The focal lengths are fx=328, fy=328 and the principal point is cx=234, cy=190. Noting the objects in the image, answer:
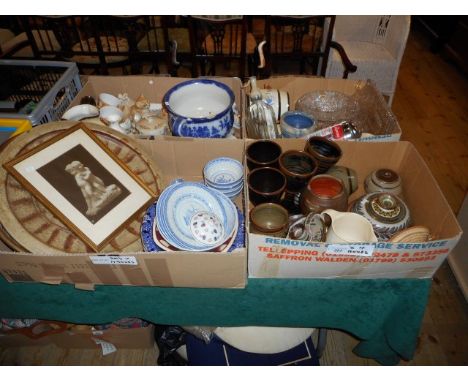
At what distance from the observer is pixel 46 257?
71 cm

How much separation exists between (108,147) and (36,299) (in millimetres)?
461

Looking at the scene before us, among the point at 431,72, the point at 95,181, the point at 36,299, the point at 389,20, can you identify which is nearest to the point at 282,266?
the point at 95,181

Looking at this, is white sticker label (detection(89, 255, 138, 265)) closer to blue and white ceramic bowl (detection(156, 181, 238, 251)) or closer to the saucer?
blue and white ceramic bowl (detection(156, 181, 238, 251))

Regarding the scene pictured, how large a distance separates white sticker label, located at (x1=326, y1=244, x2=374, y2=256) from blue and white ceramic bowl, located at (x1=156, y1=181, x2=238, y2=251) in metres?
0.25

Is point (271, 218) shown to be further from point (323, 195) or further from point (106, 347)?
point (106, 347)

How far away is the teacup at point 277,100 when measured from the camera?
4.06 ft

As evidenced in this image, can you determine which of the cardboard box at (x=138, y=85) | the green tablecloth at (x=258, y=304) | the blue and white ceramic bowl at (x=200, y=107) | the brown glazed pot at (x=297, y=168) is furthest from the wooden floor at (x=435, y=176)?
the cardboard box at (x=138, y=85)

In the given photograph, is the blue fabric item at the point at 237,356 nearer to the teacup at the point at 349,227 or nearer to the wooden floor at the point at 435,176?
the wooden floor at the point at 435,176

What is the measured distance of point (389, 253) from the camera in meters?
0.73

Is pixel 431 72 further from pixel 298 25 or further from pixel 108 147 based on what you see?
pixel 108 147

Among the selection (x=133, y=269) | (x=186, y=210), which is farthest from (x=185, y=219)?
(x=133, y=269)

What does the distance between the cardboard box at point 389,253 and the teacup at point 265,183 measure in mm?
205

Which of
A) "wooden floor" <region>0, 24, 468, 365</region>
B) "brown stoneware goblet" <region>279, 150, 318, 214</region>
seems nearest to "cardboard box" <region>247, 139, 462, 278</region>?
"brown stoneware goblet" <region>279, 150, 318, 214</region>

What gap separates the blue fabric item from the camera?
45.6 inches
